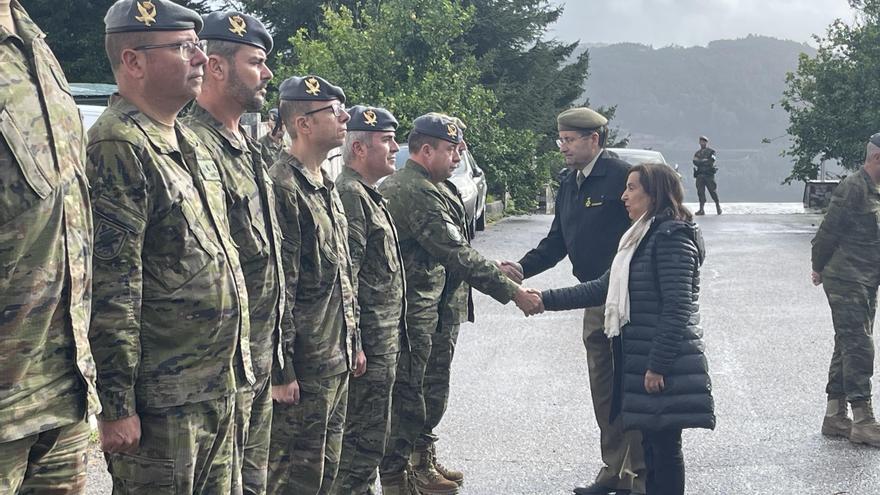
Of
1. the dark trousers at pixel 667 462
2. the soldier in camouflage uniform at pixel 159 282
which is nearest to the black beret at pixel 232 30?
the soldier in camouflage uniform at pixel 159 282

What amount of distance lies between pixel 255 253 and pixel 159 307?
0.68m

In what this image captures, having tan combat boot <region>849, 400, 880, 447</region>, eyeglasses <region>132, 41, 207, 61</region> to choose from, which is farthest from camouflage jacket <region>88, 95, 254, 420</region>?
tan combat boot <region>849, 400, 880, 447</region>

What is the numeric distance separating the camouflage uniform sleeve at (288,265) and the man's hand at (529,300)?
212 cm

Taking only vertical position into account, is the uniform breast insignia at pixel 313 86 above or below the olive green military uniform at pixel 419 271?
above

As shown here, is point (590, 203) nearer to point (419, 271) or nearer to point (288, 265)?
point (419, 271)

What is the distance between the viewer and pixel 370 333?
519cm

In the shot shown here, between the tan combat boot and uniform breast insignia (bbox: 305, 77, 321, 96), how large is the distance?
4.09 meters

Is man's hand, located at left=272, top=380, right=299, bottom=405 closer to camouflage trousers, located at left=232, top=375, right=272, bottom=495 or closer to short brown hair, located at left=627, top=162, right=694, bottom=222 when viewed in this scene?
camouflage trousers, located at left=232, top=375, right=272, bottom=495

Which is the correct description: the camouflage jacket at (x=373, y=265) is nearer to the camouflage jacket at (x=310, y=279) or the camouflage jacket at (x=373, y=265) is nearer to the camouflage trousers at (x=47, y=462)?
the camouflage jacket at (x=310, y=279)

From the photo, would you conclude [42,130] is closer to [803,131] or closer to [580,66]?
[803,131]

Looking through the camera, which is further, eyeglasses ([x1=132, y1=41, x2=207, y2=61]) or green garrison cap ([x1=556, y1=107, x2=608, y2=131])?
green garrison cap ([x1=556, y1=107, x2=608, y2=131])

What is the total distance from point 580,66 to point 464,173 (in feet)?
79.2

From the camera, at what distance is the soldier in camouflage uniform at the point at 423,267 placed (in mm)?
5832

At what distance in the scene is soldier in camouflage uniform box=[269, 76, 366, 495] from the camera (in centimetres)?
449
